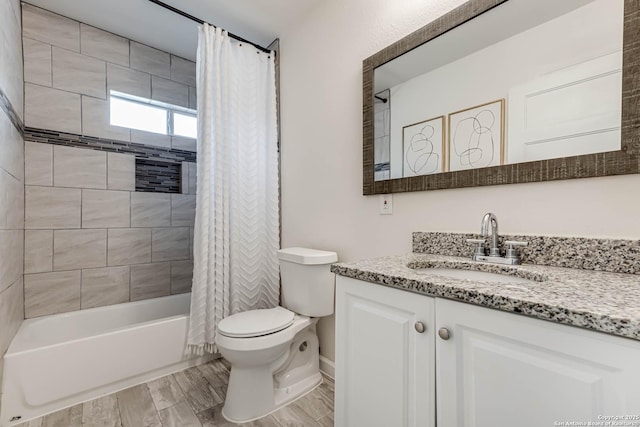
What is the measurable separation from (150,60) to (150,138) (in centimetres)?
65

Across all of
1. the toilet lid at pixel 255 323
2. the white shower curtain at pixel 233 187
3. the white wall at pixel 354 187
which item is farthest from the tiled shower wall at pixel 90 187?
the toilet lid at pixel 255 323

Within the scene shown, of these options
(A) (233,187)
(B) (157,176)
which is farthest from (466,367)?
(B) (157,176)

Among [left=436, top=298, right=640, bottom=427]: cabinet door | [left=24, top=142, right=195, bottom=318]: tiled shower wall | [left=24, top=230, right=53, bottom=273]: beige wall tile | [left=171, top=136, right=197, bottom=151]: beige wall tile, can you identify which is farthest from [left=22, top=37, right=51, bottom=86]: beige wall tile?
[left=436, top=298, right=640, bottom=427]: cabinet door

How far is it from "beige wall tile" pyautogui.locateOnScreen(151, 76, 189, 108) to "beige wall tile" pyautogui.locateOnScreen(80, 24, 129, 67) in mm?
235

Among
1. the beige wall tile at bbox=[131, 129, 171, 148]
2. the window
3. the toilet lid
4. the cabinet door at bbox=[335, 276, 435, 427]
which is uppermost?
the window

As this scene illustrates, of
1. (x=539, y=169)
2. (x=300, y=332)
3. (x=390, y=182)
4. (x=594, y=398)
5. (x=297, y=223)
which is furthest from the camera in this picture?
(x=297, y=223)

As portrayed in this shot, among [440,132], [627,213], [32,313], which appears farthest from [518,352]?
[32,313]

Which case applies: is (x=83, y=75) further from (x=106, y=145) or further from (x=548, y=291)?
(x=548, y=291)

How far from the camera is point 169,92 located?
2.50 metres

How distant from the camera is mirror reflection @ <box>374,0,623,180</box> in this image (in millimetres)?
941

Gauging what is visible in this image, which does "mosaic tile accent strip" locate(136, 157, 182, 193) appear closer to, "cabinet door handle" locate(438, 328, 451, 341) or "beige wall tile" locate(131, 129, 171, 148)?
"beige wall tile" locate(131, 129, 171, 148)

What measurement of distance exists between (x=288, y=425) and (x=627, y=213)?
5.27 feet

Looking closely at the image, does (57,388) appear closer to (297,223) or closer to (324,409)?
(324,409)

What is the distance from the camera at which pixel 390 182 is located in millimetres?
1510
